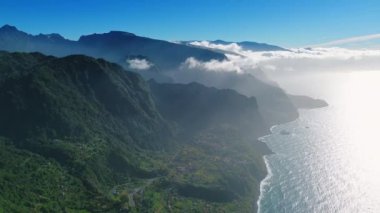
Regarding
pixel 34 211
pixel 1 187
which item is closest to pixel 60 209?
pixel 34 211

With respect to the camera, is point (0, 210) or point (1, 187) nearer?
point (0, 210)

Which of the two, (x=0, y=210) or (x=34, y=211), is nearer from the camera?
(x=0, y=210)

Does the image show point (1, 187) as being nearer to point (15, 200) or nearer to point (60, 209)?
point (15, 200)

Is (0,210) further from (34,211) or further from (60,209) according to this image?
(60,209)

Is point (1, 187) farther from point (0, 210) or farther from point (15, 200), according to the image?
point (0, 210)

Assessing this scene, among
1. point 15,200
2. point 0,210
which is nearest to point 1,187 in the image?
point 15,200

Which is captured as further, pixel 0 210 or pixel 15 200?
pixel 15 200
